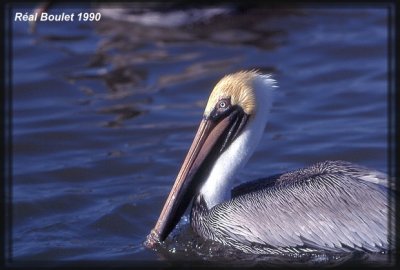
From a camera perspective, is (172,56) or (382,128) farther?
(172,56)

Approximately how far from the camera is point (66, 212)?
6.83 metres

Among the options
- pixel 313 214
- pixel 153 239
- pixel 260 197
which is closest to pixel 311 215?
pixel 313 214

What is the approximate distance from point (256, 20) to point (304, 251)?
18.3ft

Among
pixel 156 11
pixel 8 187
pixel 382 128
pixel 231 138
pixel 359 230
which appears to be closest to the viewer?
pixel 359 230

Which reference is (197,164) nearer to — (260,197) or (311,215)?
(260,197)

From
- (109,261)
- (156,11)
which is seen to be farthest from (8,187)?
(156,11)

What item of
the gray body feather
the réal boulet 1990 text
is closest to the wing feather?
the gray body feather

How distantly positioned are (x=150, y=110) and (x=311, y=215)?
3.46 metres

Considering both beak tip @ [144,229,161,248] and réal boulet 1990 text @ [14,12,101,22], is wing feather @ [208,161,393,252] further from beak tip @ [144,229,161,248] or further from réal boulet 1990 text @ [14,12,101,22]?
réal boulet 1990 text @ [14,12,101,22]

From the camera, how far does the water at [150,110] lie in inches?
258

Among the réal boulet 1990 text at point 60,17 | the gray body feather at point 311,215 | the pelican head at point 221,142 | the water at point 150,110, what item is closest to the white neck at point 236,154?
the pelican head at point 221,142

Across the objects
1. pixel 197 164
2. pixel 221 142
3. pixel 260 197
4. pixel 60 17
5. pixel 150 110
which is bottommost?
pixel 260 197

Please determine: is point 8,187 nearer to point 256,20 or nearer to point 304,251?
point 304,251

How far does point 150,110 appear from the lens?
882 centimetres
